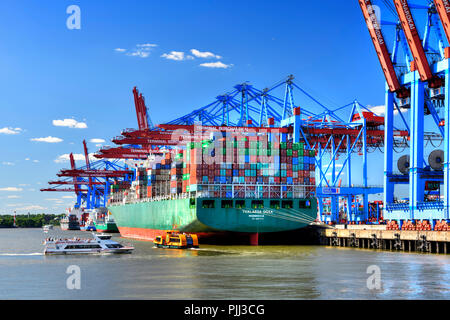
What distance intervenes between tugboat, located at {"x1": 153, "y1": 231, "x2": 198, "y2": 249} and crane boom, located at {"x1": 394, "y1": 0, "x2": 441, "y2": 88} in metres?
29.2

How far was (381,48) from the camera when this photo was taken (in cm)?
7225

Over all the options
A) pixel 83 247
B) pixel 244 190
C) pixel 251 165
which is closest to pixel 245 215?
pixel 244 190

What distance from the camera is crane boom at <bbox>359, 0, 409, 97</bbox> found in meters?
71.1

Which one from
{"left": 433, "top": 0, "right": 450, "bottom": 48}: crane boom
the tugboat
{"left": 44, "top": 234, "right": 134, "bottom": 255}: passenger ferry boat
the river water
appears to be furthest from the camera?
the tugboat

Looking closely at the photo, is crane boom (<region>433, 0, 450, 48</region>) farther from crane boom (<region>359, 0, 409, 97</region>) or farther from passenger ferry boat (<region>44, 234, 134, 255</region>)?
passenger ferry boat (<region>44, 234, 134, 255</region>)

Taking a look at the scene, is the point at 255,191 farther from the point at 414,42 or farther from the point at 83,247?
the point at 414,42

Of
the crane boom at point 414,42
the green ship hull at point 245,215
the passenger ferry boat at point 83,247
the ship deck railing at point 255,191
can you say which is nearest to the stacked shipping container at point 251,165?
the ship deck railing at point 255,191

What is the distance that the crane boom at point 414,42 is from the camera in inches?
2527

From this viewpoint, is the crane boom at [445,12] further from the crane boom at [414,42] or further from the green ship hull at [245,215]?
the green ship hull at [245,215]

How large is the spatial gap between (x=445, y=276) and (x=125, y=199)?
86827mm

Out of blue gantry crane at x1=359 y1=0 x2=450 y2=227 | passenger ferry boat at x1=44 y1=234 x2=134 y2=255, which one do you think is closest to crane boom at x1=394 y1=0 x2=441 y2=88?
blue gantry crane at x1=359 y1=0 x2=450 y2=227

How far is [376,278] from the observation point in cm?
3422

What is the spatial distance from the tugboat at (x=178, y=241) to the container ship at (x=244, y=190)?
468cm
